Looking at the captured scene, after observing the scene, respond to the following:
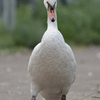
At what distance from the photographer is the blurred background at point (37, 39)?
7152mm

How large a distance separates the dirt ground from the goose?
1.46 metres

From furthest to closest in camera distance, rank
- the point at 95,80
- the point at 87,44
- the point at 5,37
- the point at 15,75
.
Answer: the point at 87,44
the point at 5,37
the point at 15,75
the point at 95,80

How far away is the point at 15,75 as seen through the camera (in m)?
8.74

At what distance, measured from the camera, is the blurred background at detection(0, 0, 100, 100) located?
7.15 metres

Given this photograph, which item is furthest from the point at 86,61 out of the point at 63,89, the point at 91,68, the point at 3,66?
the point at 63,89

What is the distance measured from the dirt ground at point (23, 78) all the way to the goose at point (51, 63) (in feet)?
4.80

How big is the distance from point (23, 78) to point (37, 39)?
688cm

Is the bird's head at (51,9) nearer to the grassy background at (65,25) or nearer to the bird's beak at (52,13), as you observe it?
the bird's beak at (52,13)

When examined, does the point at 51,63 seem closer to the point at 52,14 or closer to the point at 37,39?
the point at 52,14

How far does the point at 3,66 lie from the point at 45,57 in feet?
21.5

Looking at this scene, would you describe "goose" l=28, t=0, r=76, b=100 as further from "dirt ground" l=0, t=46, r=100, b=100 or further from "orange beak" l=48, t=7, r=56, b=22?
"dirt ground" l=0, t=46, r=100, b=100

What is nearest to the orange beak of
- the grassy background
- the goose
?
the goose

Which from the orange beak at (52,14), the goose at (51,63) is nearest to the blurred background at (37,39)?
the goose at (51,63)

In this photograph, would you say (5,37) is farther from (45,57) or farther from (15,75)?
(45,57)
